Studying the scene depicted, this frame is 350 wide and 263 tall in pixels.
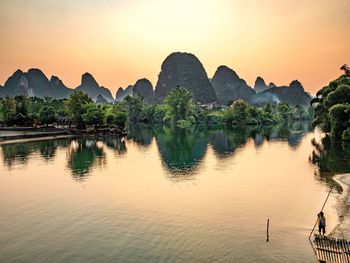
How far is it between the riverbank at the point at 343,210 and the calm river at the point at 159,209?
2.57ft

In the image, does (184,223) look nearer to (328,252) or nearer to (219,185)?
(328,252)

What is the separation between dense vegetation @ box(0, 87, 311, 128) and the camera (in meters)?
108

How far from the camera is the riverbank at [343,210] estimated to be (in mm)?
22812

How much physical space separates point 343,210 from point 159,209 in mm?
15100

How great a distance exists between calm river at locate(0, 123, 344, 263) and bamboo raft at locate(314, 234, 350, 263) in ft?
3.56

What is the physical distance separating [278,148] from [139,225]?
2113 inches

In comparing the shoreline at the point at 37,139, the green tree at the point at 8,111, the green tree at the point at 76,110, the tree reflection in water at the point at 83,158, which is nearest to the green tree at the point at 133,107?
the green tree at the point at 8,111

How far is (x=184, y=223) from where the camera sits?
26031 mm

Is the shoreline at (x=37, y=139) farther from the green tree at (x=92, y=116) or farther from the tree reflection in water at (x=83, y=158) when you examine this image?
the tree reflection in water at (x=83, y=158)

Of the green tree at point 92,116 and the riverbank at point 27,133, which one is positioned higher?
the green tree at point 92,116

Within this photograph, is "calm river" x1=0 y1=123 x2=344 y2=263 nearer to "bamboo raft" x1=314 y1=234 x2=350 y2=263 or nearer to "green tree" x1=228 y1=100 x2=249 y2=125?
"bamboo raft" x1=314 y1=234 x2=350 y2=263

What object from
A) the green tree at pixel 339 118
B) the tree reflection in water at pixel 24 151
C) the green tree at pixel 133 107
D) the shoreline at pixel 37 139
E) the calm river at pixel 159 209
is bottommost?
the calm river at pixel 159 209

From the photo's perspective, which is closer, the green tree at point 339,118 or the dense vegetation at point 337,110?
the green tree at point 339,118

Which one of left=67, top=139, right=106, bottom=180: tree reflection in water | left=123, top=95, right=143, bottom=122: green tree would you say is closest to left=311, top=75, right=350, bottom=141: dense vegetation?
left=67, top=139, right=106, bottom=180: tree reflection in water
